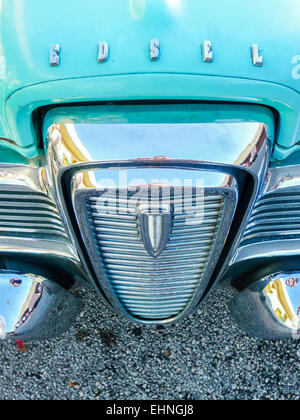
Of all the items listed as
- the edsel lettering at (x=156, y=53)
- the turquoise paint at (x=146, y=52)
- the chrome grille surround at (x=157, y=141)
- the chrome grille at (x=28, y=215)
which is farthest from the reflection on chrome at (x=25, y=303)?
the edsel lettering at (x=156, y=53)

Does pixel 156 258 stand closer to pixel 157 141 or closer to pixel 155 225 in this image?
pixel 155 225

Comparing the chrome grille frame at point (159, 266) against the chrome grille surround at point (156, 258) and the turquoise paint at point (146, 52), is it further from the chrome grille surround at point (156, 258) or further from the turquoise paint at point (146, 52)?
the turquoise paint at point (146, 52)

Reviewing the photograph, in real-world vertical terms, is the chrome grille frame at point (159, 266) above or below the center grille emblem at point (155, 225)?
Answer: below

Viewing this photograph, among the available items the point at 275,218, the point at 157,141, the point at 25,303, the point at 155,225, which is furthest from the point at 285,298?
the point at 25,303

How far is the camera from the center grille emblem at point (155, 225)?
0.97 metres

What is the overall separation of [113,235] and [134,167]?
0.81ft

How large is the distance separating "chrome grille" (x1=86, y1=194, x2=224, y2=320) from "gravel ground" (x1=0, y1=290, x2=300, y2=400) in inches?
14.7

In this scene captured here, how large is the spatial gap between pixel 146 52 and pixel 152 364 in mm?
1269

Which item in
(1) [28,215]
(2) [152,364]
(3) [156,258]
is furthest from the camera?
(2) [152,364]

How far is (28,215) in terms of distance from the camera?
1250 millimetres

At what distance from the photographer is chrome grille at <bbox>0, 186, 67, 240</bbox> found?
1.18 m

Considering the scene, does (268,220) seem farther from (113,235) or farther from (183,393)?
(183,393)

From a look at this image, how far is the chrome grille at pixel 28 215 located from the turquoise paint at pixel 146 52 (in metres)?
0.28
